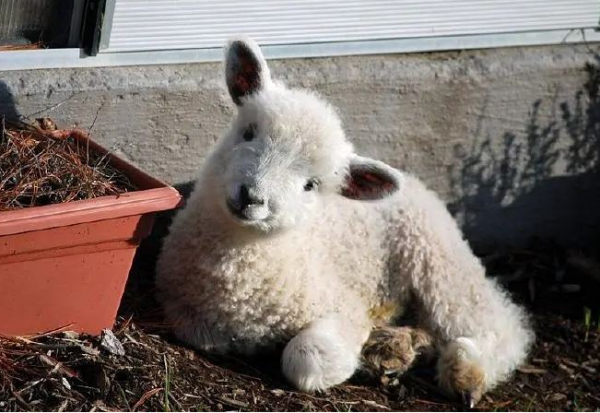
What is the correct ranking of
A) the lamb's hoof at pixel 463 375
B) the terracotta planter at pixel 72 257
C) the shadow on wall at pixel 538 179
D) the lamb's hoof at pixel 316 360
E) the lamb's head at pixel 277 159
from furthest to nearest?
the shadow on wall at pixel 538 179
the lamb's hoof at pixel 463 375
the lamb's hoof at pixel 316 360
the lamb's head at pixel 277 159
the terracotta planter at pixel 72 257

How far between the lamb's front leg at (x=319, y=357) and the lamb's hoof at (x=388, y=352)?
0.12 metres

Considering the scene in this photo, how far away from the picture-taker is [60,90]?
504 cm

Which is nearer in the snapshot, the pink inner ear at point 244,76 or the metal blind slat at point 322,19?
the pink inner ear at point 244,76

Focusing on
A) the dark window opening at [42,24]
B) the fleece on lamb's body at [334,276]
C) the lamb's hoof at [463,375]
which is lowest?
the lamb's hoof at [463,375]

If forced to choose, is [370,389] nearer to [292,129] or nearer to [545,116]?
[292,129]

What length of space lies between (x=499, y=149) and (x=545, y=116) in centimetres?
33

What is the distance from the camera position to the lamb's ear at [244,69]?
15.6ft

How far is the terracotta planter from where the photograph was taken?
13.5 ft

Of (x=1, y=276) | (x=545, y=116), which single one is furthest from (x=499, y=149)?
(x=1, y=276)

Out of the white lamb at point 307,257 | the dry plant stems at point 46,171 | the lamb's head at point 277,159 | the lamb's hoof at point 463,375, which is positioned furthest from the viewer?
the lamb's hoof at point 463,375

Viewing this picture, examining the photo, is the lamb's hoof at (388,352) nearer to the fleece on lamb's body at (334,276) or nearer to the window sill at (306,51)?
the fleece on lamb's body at (334,276)

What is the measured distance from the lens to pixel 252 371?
484 centimetres

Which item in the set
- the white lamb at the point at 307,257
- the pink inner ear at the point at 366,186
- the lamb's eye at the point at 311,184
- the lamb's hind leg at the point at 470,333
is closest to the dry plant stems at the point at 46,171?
the white lamb at the point at 307,257

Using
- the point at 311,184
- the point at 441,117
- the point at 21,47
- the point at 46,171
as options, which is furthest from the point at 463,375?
the point at 21,47
